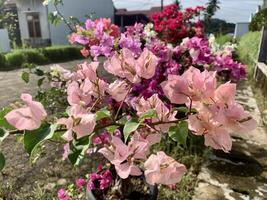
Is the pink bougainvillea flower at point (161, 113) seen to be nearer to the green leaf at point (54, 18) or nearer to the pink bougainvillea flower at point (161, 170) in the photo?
the pink bougainvillea flower at point (161, 170)

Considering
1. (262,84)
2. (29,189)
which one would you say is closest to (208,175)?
(29,189)

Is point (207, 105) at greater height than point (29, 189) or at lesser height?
greater

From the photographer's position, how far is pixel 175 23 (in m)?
4.73

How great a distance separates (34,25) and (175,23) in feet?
53.9

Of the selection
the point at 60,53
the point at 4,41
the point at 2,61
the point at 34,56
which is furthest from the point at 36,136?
the point at 4,41

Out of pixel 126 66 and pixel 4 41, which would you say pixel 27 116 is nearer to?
pixel 126 66

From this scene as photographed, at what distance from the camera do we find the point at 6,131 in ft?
2.63

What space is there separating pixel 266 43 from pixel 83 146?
7401 mm

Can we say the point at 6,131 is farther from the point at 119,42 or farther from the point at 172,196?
the point at 172,196

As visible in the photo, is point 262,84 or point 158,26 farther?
point 262,84

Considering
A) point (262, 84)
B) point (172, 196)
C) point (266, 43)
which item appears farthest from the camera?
point (266, 43)

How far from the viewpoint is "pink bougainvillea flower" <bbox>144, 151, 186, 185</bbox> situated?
778 millimetres

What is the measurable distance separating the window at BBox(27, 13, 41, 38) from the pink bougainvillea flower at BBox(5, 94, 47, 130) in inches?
782

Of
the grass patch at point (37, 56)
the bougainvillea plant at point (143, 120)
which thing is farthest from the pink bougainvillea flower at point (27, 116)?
the grass patch at point (37, 56)
